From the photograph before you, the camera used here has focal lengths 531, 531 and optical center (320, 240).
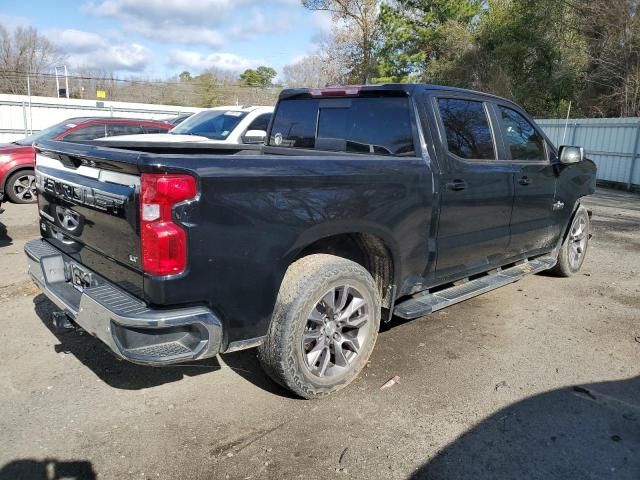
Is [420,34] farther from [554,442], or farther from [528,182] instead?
[554,442]

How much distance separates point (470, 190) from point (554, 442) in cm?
190

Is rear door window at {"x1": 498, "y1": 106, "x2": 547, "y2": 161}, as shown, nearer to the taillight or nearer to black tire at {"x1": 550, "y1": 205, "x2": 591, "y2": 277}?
black tire at {"x1": 550, "y1": 205, "x2": 591, "y2": 277}

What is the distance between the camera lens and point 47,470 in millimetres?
2641

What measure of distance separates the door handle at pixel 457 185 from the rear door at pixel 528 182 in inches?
31.5

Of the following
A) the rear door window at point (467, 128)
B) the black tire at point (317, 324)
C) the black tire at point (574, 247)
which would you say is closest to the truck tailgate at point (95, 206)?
the black tire at point (317, 324)

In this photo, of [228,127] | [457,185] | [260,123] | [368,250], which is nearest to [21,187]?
[228,127]

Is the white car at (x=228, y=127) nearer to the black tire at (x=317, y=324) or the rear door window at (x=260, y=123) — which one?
the rear door window at (x=260, y=123)

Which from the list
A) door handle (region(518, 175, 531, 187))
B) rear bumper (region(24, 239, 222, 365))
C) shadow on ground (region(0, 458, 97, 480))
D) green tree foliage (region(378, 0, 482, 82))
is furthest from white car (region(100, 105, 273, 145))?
green tree foliage (region(378, 0, 482, 82))

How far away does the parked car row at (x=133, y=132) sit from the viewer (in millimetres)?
8406

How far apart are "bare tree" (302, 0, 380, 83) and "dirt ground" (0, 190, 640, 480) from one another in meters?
30.7

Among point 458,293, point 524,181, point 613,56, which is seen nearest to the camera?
point 458,293

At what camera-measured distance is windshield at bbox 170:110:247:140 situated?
866cm

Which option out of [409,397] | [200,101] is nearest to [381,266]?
[409,397]

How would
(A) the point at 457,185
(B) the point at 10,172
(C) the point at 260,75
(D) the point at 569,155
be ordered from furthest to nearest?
(C) the point at 260,75 → (B) the point at 10,172 → (D) the point at 569,155 → (A) the point at 457,185
